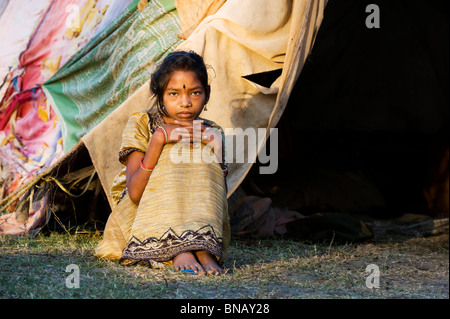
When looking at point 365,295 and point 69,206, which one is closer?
point 365,295

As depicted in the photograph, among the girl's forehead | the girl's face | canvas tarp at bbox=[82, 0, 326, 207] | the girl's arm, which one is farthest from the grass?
the girl's forehead

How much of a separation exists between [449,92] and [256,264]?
3.19 metres

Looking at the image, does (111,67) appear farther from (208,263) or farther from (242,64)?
(208,263)

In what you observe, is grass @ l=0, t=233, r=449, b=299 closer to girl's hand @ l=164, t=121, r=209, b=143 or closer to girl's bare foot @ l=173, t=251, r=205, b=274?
girl's bare foot @ l=173, t=251, r=205, b=274

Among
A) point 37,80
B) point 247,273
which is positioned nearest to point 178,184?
point 247,273

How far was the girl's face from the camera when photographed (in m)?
2.41

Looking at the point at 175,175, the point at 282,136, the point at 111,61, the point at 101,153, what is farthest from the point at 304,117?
the point at 175,175

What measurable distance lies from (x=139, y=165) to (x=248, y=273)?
0.60m

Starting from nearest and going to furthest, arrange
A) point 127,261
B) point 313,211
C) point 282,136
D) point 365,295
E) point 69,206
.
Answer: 1. point 365,295
2. point 127,261
3. point 69,206
4. point 313,211
5. point 282,136

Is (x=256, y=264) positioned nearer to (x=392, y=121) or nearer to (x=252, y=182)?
(x=252, y=182)

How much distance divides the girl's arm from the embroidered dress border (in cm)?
19

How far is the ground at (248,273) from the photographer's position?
6.64 feet

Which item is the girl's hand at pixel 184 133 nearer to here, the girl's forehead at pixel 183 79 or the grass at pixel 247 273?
the girl's forehead at pixel 183 79

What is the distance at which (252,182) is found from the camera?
417 cm
